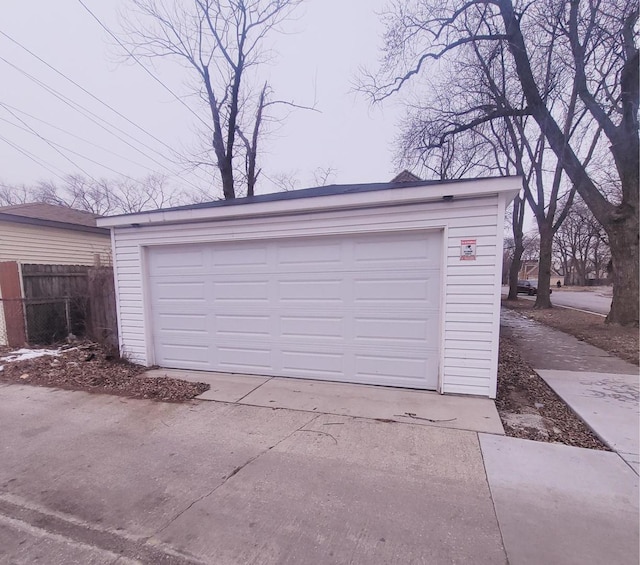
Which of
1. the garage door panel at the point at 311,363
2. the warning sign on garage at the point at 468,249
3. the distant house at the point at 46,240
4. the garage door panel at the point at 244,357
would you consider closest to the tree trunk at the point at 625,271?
the warning sign on garage at the point at 468,249

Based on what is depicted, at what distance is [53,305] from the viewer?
25.5ft

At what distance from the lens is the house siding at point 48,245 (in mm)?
8992

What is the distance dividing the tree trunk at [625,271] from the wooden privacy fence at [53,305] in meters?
12.5

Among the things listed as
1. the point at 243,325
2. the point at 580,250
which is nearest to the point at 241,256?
the point at 243,325

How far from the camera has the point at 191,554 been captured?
1959 mm

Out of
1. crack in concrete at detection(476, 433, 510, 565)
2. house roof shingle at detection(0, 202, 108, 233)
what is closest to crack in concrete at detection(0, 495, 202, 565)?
crack in concrete at detection(476, 433, 510, 565)

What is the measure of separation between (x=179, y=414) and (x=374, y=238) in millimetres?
3295

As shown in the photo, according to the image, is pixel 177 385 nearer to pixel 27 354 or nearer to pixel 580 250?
pixel 27 354

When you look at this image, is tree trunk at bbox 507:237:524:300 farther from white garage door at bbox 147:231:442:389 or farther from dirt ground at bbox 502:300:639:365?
white garage door at bbox 147:231:442:389

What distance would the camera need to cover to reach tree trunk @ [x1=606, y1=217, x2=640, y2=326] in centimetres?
901

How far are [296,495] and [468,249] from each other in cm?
333

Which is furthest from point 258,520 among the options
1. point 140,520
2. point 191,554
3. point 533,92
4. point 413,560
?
point 533,92

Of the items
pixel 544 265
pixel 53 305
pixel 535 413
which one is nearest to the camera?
pixel 535 413

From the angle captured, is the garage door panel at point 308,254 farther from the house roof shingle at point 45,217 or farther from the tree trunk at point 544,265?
the tree trunk at point 544,265
